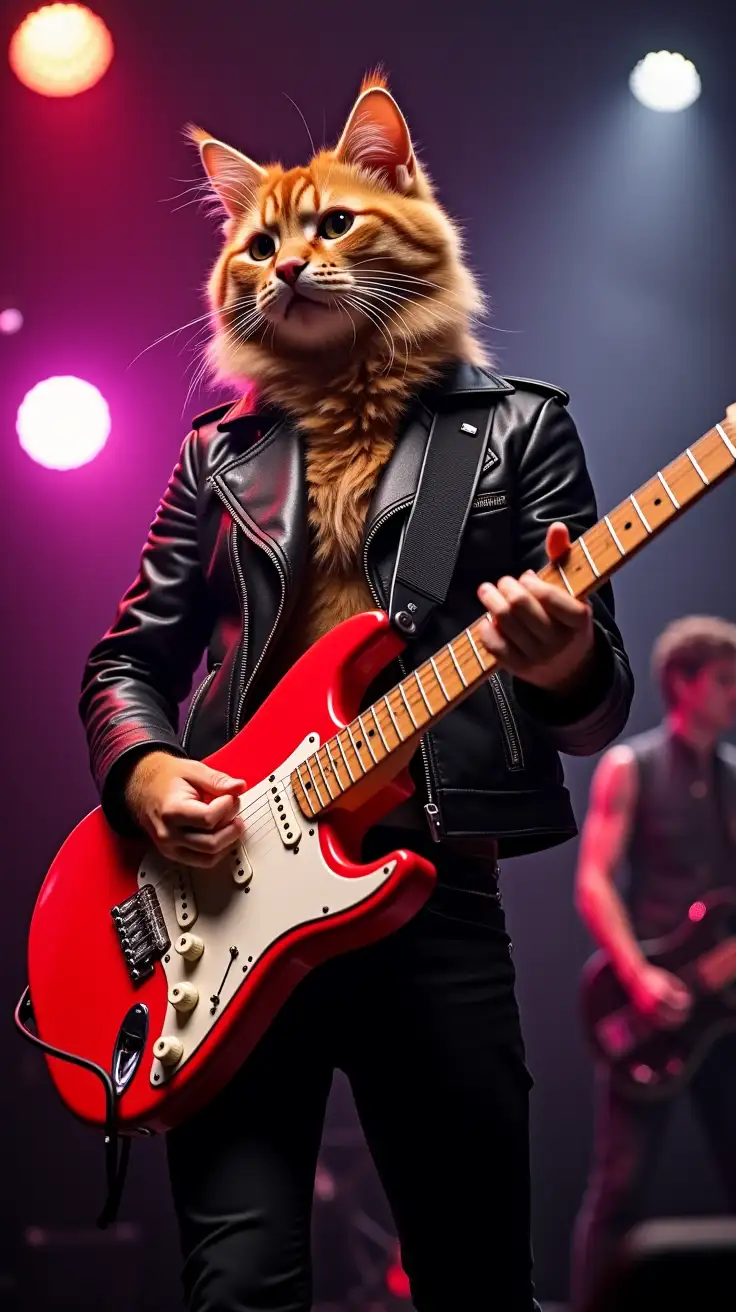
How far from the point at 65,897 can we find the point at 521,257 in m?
2.93

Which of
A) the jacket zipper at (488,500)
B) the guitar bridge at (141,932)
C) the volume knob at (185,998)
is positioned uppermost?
the jacket zipper at (488,500)

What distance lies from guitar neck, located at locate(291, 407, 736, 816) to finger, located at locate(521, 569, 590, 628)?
0.04 metres

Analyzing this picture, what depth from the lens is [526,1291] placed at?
156cm

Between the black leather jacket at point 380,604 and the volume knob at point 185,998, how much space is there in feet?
0.87

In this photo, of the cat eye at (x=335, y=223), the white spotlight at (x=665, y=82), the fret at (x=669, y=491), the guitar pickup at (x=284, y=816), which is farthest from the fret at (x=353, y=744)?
the white spotlight at (x=665, y=82)

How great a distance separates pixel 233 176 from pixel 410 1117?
1478 millimetres

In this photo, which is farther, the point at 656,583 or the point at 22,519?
the point at 656,583

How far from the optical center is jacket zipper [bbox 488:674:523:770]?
1.62 metres

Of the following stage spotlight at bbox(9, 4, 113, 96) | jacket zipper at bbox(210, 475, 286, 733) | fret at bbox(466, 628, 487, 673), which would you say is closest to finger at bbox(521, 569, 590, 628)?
fret at bbox(466, 628, 487, 673)

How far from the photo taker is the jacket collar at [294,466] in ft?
5.74

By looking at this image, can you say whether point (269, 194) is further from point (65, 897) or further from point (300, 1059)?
point (300, 1059)

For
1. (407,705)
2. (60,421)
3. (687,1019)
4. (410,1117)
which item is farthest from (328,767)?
(60,421)

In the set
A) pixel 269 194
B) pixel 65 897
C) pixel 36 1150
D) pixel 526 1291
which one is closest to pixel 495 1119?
pixel 526 1291

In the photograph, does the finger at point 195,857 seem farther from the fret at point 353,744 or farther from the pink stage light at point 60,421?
the pink stage light at point 60,421
